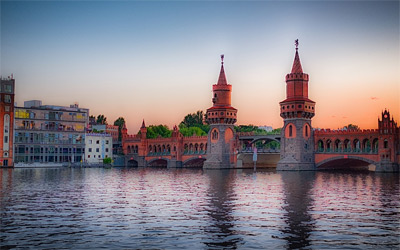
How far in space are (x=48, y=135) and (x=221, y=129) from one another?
1983 inches

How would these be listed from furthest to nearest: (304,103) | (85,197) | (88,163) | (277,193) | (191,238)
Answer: (88,163) → (304,103) → (277,193) → (85,197) → (191,238)

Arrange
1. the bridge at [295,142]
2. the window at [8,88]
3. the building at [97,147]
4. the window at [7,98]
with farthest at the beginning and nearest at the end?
the building at [97,147] < the window at [8,88] < the window at [7,98] < the bridge at [295,142]

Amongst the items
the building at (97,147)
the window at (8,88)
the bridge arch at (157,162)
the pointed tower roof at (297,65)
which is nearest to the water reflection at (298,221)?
the pointed tower roof at (297,65)

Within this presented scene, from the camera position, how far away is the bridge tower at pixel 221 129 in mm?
115500

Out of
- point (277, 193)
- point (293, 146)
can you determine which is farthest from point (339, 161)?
point (277, 193)

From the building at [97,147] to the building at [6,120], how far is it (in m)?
26.1

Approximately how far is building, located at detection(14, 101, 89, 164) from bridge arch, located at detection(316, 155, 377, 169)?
7094 centimetres

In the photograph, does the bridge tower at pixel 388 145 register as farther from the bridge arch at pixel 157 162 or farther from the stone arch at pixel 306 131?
the bridge arch at pixel 157 162

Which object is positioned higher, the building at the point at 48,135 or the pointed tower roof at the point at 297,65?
the pointed tower roof at the point at 297,65

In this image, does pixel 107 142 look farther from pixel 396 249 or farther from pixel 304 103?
pixel 396 249

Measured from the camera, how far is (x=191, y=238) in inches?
993

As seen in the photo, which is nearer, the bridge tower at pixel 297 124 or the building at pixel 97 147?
the bridge tower at pixel 297 124

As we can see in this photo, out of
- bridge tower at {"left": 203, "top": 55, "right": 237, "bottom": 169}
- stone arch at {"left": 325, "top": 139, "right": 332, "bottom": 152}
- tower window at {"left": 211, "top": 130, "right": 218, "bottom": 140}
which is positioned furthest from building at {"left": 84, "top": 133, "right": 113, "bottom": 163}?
stone arch at {"left": 325, "top": 139, "right": 332, "bottom": 152}

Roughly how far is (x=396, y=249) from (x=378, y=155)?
2937 inches
